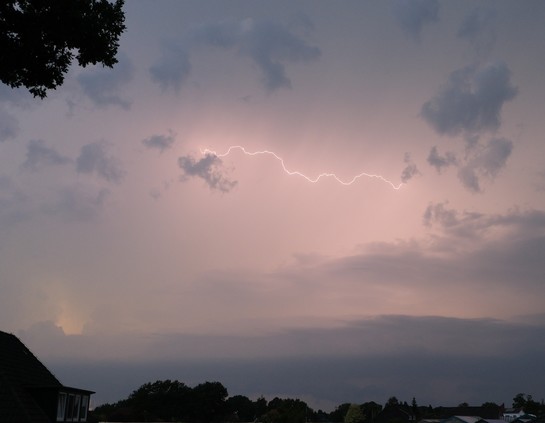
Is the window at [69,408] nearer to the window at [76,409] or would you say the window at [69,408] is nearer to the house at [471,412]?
the window at [76,409]

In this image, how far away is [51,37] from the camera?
18297 millimetres

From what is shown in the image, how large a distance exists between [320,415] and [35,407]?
165527 mm

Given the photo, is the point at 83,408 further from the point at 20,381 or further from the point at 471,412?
the point at 471,412

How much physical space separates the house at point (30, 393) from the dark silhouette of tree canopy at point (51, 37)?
30.3 metres

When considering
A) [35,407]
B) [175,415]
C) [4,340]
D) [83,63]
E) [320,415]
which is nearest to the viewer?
[83,63]

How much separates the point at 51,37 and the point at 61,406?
116ft

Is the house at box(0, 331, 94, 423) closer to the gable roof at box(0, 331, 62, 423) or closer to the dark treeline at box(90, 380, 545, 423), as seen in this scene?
the gable roof at box(0, 331, 62, 423)

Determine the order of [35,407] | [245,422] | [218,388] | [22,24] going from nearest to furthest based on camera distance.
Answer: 1. [22,24]
2. [35,407]
3. [218,388]
4. [245,422]

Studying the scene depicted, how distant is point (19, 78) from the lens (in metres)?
18.6

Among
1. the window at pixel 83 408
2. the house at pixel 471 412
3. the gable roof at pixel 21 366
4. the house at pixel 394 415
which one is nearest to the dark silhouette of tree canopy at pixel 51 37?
the gable roof at pixel 21 366

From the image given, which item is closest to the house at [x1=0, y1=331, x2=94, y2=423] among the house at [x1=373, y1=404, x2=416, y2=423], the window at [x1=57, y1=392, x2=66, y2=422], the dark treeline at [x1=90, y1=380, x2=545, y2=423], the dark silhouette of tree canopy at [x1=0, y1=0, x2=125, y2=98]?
the window at [x1=57, y1=392, x2=66, y2=422]

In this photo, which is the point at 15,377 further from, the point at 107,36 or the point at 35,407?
the point at 107,36

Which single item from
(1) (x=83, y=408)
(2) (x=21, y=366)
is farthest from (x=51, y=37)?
(1) (x=83, y=408)

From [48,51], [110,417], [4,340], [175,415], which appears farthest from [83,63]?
[175,415]
